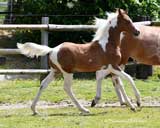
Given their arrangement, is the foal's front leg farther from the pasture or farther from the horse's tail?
the horse's tail

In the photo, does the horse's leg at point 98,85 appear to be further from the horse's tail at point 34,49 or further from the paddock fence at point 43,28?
the paddock fence at point 43,28

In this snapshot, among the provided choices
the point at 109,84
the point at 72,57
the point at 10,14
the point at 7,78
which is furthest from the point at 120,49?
the point at 10,14

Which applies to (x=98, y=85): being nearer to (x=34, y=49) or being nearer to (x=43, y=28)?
(x=34, y=49)

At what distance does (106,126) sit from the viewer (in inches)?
358

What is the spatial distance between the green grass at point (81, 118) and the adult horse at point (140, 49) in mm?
682

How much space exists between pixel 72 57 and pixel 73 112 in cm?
101

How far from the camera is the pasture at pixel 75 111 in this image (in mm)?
9375

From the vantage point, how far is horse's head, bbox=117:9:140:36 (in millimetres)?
10891

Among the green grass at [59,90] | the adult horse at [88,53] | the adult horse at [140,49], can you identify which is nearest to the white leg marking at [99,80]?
the adult horse at [140,49]

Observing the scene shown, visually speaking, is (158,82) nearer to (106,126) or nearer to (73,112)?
(73,112)

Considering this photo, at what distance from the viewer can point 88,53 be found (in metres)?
10.7

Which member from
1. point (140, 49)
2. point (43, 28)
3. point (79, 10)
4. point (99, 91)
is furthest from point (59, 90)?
point (79, 10)

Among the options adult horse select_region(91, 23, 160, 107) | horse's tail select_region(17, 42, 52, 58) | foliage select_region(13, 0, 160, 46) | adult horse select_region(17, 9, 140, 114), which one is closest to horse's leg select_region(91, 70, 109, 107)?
adult horse select_region(91, 23, 160, 107)

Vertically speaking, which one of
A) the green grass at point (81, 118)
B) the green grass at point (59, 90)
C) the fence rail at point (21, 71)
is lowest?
the green grass at point (59, 90)
